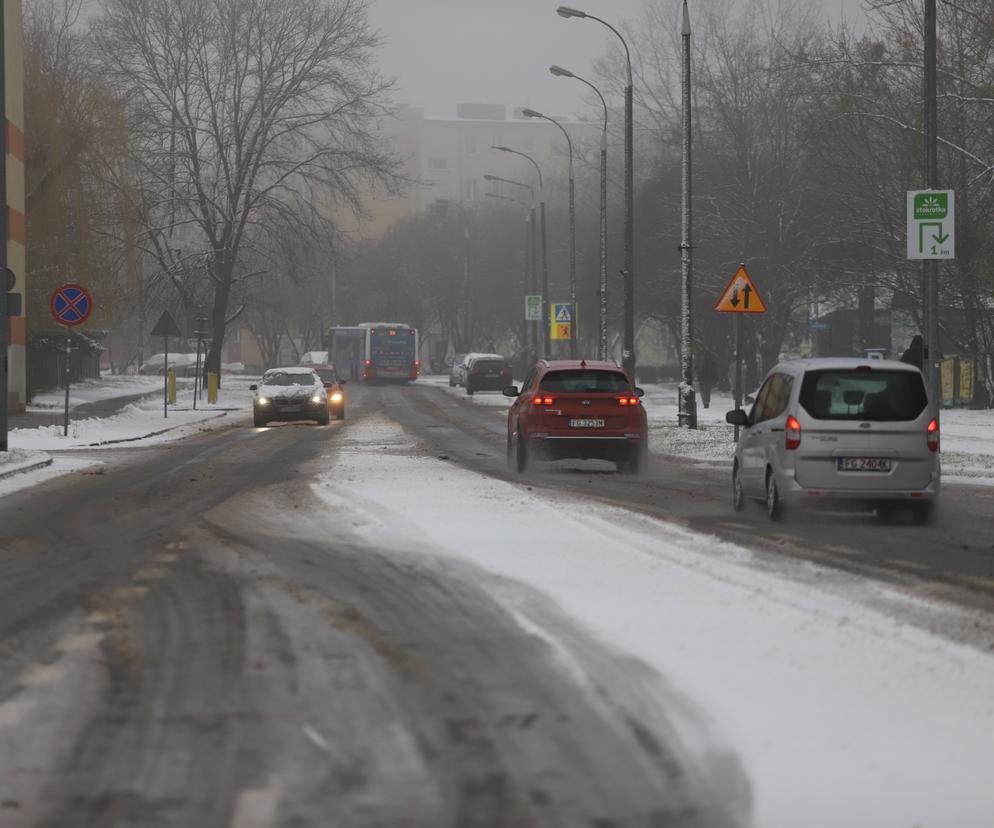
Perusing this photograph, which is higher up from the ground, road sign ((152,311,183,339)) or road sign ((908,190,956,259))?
road sign ((908,190,956,259))

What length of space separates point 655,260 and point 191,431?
3236 centimetres

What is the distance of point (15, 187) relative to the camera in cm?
4191

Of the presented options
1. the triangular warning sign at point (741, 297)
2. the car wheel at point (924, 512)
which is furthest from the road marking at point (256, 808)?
the triangular warning sign at point (741, 297)

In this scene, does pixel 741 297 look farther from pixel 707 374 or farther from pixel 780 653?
pixel 707 374

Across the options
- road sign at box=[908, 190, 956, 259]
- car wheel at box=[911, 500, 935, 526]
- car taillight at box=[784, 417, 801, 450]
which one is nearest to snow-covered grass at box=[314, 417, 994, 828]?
car taillight at box=[784, 417, 801, 450]

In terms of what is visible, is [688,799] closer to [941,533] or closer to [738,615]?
[738,615]

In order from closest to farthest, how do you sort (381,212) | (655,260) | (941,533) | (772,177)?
(941,533)
(772,177)
(655,260)
(381,212)

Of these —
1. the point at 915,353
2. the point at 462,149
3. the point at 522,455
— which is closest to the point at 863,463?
the point at 522,455

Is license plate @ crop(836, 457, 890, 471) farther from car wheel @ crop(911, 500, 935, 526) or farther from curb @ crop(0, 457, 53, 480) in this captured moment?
curb @ crop(0, 457, 53, 480)

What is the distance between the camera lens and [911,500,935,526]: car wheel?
16.0 meters

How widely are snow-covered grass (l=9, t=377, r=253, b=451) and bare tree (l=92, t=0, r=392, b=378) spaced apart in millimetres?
7344

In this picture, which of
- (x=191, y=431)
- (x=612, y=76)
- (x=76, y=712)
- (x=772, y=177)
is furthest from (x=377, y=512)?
(x=612, y=76)

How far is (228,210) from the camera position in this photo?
192 feet

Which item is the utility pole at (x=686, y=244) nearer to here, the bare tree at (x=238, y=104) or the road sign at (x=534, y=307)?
the bare tree at (x=238, y=104)
